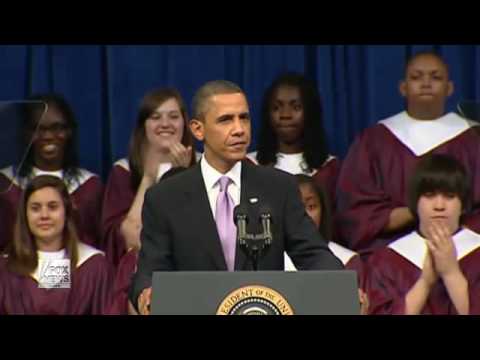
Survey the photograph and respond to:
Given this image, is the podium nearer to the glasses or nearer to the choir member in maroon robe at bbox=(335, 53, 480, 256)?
the choir member in maroon robe at bbox=(335, 53, 480, 256)

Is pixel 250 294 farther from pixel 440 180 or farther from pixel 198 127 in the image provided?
pixel 440 180

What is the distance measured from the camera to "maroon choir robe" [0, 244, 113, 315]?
615 centimetres

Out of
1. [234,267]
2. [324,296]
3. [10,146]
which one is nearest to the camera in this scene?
[324,296]

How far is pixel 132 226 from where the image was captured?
6359 mm

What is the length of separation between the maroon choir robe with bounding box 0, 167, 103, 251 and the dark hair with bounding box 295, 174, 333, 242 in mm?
1122

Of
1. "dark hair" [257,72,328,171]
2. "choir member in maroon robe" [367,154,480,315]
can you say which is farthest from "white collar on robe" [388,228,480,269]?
"dark hair" [257,72,328,171]

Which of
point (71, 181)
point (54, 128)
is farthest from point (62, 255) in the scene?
point (54, 128)

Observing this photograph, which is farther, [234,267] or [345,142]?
[345,142]

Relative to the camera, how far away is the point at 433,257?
603cm

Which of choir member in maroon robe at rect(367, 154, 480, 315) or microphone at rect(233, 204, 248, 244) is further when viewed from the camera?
choir member in maroon robe at rect(367, 154, 480, 315)

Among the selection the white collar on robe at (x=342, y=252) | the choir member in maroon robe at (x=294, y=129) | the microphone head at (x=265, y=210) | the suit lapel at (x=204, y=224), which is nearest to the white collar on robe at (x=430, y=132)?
the choir member in maroon robe at (x=294, y=129)
